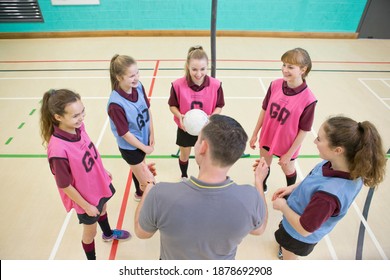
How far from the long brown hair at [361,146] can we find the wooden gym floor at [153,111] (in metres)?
1.41

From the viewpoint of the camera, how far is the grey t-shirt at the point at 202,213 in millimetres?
1101

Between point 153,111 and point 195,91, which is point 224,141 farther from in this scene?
point 153,111

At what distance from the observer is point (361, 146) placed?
1386mm

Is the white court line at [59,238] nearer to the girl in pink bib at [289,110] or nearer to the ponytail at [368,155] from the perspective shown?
the girl in pink bib at [289,110]

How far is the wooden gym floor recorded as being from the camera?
2.58 m

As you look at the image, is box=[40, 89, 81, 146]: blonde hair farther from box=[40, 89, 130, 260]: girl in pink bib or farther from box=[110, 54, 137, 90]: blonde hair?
box=[110, 54, 137, 90]: blonde hair

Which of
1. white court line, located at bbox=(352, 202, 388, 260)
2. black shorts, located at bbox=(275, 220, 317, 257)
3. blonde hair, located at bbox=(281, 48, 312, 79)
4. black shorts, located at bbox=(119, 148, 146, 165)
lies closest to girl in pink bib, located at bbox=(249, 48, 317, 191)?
blonde hair, located at bbox=(281, 48, 312, 79)

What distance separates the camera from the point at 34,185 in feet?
10.4

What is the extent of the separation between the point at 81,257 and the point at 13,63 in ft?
18.6

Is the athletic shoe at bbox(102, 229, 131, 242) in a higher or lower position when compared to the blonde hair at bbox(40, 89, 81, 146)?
lower

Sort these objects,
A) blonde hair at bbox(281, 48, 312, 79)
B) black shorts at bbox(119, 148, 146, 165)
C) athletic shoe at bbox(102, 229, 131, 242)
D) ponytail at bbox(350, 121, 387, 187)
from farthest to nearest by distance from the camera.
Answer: athletic shoe at bbox(102, 229, 131, 242)
black shorts at bbox(119, 148, 146, 165)
blonde hair at bbox(281, 48, 312, 79)
ponytail at bbox(350, 121, 387, 187)

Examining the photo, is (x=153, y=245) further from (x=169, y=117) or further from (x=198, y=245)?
(x=169, y=117)

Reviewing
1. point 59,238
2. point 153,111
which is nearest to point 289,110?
point 59,238

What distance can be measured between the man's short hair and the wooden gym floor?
172cm
